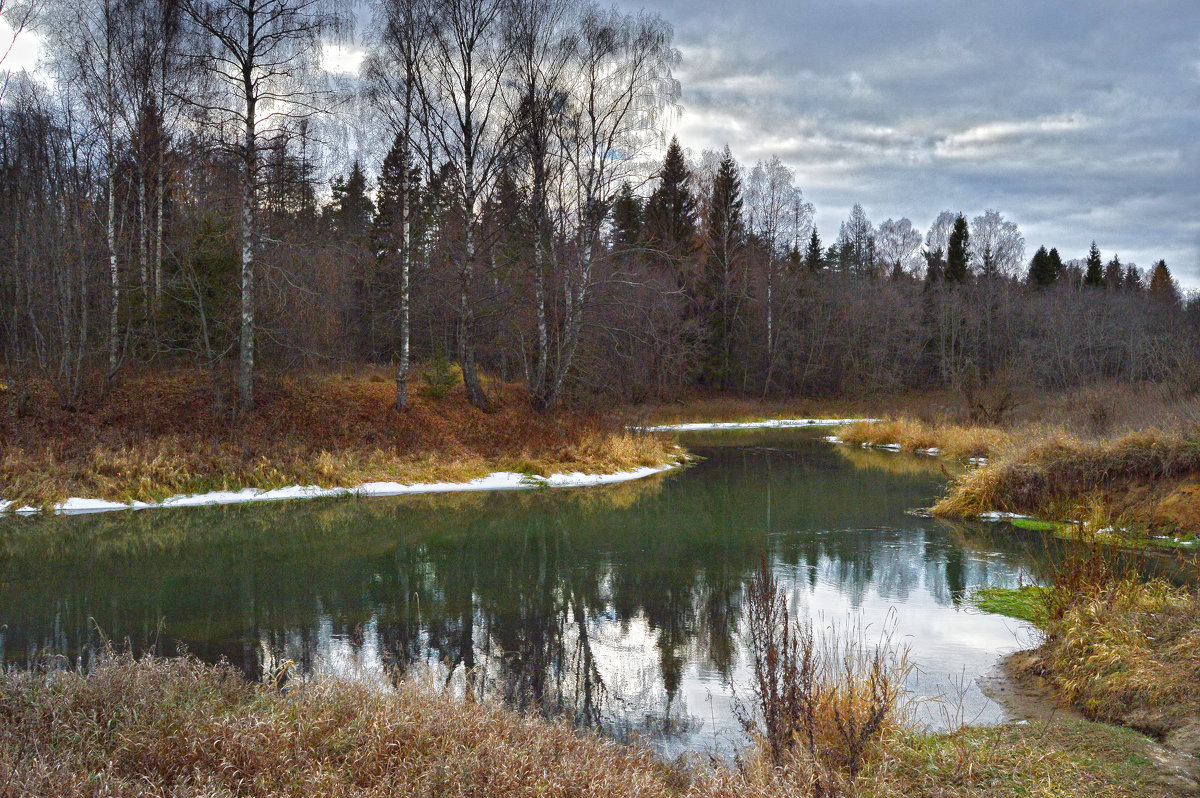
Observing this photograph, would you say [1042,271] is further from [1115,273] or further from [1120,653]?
[1120,653]

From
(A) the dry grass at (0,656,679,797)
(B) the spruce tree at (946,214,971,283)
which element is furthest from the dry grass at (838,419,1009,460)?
(B) the spruce tree at (946,214,971,283)

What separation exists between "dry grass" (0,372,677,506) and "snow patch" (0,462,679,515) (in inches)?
7.6


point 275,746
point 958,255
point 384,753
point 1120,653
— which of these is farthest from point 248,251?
point 958,255

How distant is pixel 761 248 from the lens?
155 feet

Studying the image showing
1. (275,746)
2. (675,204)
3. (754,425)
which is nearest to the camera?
(275,746)

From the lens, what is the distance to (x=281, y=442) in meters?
16.3

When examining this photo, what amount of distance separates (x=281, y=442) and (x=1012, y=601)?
529 inches

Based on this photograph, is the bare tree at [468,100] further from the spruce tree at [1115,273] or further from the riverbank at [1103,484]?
the spruce tree at [1115,273]

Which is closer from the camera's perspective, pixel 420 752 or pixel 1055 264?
pixel 420 752

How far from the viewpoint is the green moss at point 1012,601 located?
8164 millimetres

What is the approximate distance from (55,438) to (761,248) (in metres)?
39.4

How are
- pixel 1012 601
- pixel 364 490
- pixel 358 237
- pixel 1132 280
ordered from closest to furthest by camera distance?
pixel 1012 601 < pixel 364 490 < pixel 358 237 < pixel 1132 280

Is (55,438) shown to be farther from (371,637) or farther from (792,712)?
(792,712)

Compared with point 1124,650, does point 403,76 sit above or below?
above
